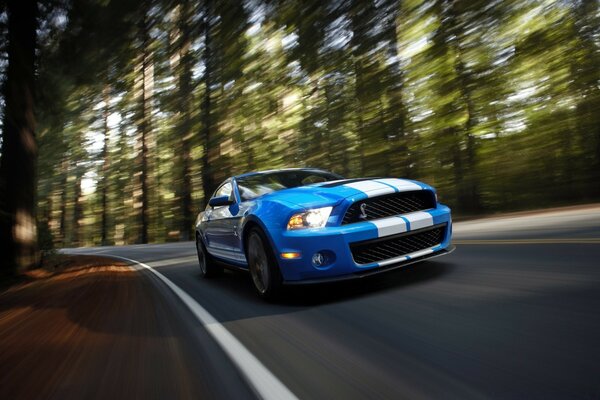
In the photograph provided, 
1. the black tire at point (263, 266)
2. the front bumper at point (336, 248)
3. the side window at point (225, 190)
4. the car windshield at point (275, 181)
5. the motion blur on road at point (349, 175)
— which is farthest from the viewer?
the side window at point (225, 190)

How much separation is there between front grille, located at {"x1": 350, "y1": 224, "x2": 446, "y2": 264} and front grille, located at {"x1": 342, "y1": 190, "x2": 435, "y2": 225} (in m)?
0.23

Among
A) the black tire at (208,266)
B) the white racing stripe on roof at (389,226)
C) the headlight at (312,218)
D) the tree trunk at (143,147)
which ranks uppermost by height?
the tree trunk at (143,147)

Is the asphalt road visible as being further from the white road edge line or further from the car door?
the car door

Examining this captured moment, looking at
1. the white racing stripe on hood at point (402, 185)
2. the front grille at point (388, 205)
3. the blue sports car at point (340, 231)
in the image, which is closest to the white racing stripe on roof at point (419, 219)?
the blue sports car at point (340, 231)

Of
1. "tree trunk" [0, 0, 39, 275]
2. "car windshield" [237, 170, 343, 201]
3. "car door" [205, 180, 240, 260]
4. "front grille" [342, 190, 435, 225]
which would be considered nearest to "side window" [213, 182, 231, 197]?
"car door" [205, 180, 240, 260]

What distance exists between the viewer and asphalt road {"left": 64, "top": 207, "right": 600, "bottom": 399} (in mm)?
2203

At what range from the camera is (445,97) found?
51.2 ft

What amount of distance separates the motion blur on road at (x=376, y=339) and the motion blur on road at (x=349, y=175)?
0.02 metres

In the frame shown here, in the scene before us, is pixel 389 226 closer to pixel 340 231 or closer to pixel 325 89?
pixel 340 231

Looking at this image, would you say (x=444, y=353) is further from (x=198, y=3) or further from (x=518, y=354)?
Result: (x=198, y=3)

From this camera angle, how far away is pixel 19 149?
32.2 ft

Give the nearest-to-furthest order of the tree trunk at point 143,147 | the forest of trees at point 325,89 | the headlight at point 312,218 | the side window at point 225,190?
the headlight at point 312,218, the side window at point 225,190, the forest of trees at point 325,89, the tree trunk at point 143,147

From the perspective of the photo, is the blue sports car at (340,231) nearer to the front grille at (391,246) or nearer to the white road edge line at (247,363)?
the front grille at (391,246)

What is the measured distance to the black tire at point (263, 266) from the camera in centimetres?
423
